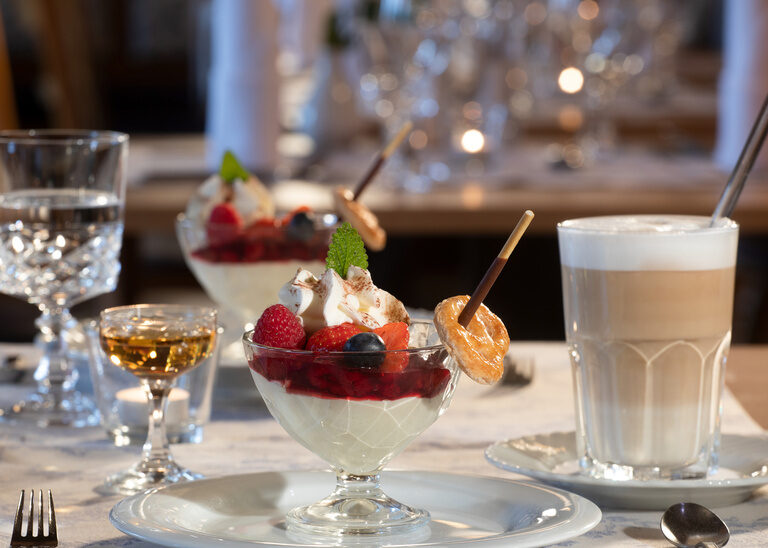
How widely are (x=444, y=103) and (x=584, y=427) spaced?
276 cm

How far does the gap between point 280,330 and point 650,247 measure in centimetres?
30

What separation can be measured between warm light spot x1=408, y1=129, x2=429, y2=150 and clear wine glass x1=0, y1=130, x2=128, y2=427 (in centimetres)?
198

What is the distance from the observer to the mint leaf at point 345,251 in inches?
37.4

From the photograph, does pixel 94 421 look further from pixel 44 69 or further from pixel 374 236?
pixel 44 69

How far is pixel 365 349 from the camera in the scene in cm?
85

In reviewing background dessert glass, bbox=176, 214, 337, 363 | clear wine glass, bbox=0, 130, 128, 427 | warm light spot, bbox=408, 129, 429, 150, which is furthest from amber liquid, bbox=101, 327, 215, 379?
warm light spot, bbox=408, 129, 429, 150

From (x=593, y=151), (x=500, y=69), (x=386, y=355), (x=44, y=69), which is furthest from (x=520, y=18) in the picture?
(x=44, y=69)

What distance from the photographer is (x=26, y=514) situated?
92 cm

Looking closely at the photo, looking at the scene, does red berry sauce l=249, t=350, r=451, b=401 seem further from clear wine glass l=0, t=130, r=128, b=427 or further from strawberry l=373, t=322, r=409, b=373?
clear wine glass l=0, t=130, r=128, b=427

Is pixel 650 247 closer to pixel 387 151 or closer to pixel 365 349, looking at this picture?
pixel 365 349

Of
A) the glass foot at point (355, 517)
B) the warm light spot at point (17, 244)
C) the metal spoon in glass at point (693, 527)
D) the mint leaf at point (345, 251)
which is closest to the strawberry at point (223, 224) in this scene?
the warm light spot at point (17, 244)

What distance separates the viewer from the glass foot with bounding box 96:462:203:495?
100cm

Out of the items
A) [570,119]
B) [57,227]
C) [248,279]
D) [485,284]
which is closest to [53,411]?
[57,227]

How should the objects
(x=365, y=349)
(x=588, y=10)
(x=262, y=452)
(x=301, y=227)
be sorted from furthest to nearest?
(x=588, y=10)
(x=301, y=227)
(x=262, y=452)
(x=365, y=349)
